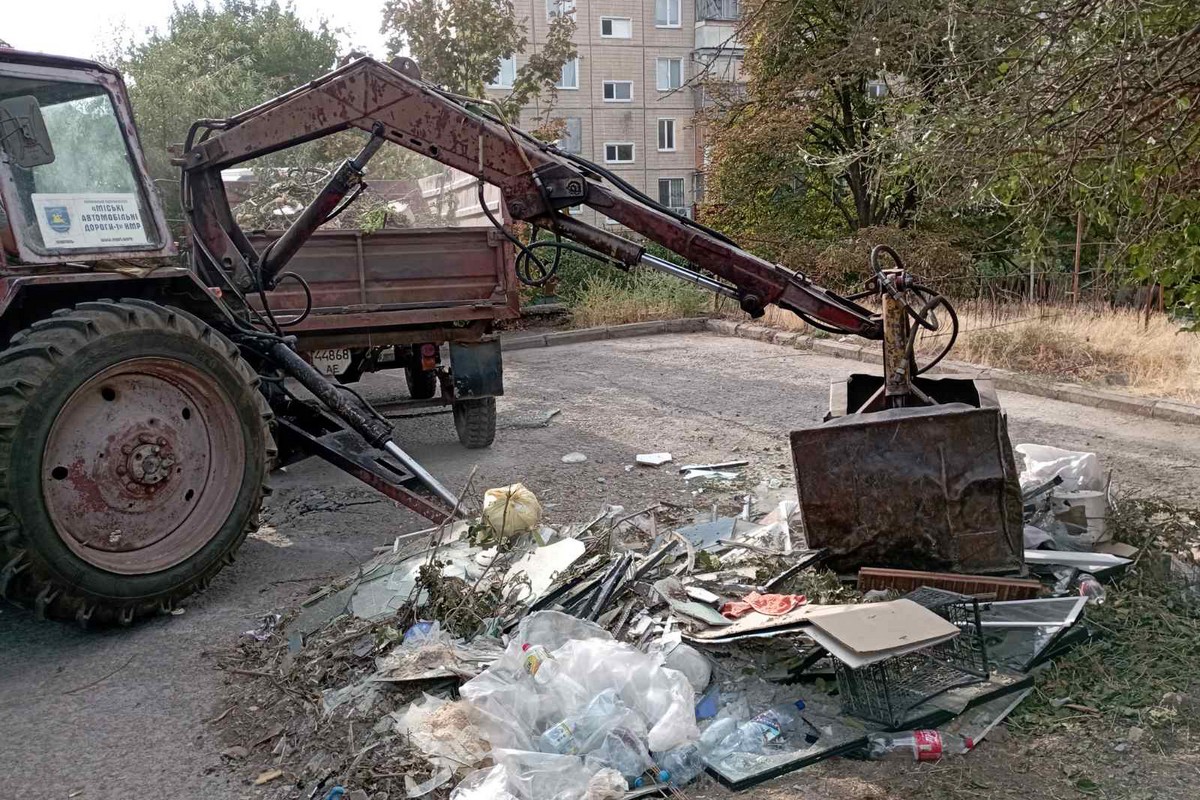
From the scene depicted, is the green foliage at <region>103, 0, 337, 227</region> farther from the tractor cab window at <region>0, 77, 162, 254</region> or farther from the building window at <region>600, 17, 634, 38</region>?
the building window at <region>600, 17, 634, 38</region>

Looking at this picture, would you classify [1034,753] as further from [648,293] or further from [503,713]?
[648,293]

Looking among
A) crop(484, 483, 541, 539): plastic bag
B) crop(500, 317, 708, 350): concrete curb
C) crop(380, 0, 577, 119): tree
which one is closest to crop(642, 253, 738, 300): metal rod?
crop(484, 483, 541, 539): plastic bag

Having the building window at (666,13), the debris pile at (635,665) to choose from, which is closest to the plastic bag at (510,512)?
the debris pile at (635,665)

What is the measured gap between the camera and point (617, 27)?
105ft

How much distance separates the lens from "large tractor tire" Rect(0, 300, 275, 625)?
12.5 ft

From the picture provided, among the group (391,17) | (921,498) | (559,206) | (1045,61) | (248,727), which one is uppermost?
(391,17)

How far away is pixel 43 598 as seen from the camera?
384 centimetres

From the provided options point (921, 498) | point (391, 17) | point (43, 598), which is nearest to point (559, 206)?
point (921, 498)

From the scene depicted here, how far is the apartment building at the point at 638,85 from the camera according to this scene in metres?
32.0

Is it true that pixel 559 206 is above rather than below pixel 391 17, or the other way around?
below

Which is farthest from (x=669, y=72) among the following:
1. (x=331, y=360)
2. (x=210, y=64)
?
(x=331, y=360)

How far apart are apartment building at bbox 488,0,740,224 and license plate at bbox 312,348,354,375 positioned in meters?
26.0

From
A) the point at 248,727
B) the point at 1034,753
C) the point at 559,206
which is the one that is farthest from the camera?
the point at 559,206

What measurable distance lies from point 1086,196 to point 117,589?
17.8ft
